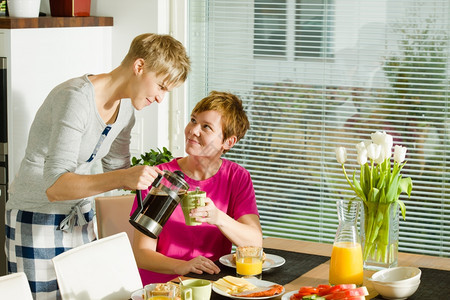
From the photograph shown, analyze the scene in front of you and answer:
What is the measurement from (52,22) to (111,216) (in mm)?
1165

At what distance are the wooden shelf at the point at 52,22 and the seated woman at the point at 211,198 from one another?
1167mm

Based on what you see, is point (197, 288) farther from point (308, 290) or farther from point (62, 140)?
point (62, 140)

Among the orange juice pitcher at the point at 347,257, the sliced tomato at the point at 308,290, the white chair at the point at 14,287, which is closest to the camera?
the white chair at the point at 14,287

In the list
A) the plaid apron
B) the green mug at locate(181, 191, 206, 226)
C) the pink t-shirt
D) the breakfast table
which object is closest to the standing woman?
the plaid apron

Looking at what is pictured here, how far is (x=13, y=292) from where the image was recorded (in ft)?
5.57

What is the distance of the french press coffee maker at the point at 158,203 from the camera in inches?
79.8

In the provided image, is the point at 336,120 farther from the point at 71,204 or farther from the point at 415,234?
the point at 71,204

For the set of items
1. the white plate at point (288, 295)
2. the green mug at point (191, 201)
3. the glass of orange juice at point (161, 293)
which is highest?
the green mug at point (191, 201)

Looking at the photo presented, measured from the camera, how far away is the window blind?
3561mm

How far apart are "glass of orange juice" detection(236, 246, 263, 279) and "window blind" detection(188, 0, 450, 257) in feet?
5.80

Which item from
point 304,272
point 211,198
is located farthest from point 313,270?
point 211,198

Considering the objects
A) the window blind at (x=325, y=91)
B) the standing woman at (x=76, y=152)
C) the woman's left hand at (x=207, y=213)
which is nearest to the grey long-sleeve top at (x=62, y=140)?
the standing woman at (x=76, y=152)

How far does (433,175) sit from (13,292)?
2419mm

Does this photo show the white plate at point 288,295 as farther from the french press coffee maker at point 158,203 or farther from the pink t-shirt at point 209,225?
the pink t-shirt at point 209,225
